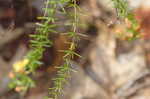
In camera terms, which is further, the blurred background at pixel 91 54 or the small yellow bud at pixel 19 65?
the blurred background at pixel 91 54

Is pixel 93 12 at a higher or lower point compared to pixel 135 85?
higher

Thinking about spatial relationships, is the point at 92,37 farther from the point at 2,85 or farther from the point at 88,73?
the point at 2,85

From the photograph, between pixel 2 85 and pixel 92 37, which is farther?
pixel 92 37

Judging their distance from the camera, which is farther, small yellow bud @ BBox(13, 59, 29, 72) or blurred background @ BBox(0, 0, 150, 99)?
blurred background @ BBox(0, 0, 150, 99)

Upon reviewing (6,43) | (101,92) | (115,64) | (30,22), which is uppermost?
(30,22)

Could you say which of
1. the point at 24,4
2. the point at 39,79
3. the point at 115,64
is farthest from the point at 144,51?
the point at 24,4

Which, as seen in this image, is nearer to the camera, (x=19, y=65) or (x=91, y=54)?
(x=19, y=65)

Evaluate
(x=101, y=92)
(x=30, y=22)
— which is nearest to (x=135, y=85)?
(x=101, y=92)
